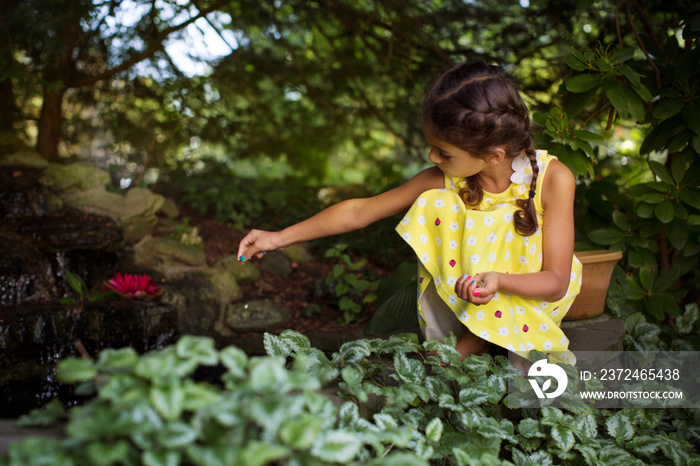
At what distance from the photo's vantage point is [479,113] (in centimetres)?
155

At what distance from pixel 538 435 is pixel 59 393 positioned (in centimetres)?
212

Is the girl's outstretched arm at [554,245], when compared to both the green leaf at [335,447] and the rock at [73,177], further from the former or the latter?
the rock at [73,177]

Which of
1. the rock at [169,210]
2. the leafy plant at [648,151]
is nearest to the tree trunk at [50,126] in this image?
the rock at [169,210]

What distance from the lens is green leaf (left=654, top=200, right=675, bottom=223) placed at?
2.25 metres

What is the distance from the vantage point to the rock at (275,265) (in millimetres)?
3773

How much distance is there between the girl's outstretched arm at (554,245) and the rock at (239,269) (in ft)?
7.22

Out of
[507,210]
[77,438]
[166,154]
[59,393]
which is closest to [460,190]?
[507,210]

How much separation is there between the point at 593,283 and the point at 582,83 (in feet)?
2.75

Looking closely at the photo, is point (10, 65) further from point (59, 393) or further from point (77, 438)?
point (77, 438)

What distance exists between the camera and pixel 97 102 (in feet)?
14.8

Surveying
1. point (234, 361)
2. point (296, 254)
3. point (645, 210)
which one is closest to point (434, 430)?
point (234, 361)

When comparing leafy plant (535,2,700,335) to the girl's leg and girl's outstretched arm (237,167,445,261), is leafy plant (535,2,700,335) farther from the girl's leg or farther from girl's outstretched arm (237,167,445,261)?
the girl's leg

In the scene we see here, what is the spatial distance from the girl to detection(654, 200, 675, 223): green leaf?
0.71 m

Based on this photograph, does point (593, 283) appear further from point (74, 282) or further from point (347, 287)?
point (74, 282)
